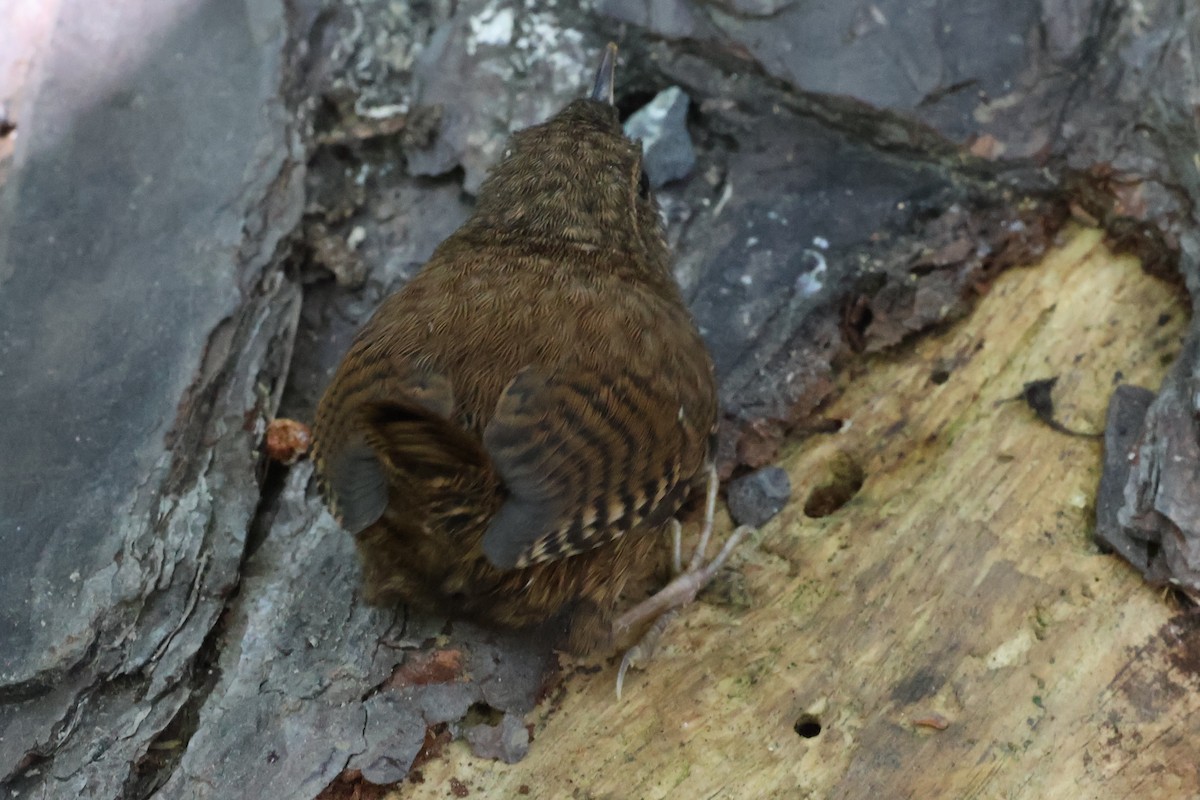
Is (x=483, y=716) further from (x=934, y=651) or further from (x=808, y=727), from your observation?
(x=934, y=651)

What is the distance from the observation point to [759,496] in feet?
9.14

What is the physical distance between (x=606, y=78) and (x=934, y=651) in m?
1.85

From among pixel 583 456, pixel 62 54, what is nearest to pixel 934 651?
pixel 583 456

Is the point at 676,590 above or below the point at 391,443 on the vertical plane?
below

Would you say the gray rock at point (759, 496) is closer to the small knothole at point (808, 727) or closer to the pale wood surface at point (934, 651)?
the pale wood surface at point (934, 651)

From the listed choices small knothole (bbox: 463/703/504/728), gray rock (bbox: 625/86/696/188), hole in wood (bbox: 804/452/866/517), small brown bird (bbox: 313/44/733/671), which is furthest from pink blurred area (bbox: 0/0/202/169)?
hole in wood (bbox: 804/452/866/517)

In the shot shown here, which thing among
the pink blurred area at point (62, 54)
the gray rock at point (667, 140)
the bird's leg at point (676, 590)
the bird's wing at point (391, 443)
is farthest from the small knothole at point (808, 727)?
the pink blurred area at point (62, 54)

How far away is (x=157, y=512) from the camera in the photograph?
2531mm

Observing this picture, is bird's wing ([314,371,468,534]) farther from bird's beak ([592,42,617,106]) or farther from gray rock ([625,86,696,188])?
gray rock ([625,86,696,188])

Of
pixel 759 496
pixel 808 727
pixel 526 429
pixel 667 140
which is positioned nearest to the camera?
pixel 526 429

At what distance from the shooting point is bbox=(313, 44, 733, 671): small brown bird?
6.95ft

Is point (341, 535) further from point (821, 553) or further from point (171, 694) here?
point (821, 553)

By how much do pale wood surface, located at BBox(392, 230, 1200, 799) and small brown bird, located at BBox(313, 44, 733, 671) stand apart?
0.24 metres

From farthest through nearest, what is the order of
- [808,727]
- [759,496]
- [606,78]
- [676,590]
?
[606,78], [759,496], [676,590], [808,727]
